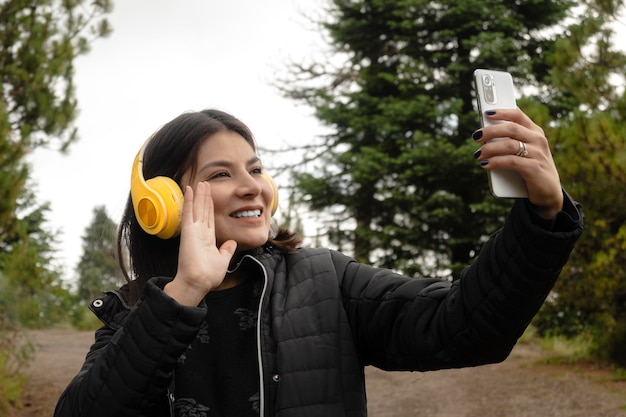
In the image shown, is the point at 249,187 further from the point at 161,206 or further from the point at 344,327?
the point at 344,327

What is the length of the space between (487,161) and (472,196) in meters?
13.6

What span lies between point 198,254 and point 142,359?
0.28 m

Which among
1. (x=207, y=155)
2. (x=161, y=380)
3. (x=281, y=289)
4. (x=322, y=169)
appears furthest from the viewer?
(x=322, y=169)

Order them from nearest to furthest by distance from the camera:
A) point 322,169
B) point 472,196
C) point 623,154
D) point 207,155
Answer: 1. point 207,155
2. point 623,154
3. point 472,196
4. point 322,169

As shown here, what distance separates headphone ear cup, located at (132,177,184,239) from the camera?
81.0 inches

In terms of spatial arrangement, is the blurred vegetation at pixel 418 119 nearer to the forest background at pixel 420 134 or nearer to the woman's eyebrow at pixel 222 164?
the forest background at pixel 420 134

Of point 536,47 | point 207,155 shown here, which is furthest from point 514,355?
point 207,155

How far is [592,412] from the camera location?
24.2ft

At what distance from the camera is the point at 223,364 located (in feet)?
6.52

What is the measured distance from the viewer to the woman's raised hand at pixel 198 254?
182 cm

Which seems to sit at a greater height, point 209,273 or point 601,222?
point 209,273

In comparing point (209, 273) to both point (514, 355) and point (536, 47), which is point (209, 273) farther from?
point (536, 47)

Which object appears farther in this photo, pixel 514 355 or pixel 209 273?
pixel 514 355

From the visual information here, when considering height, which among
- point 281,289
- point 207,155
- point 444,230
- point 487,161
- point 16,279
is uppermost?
point 207,155
